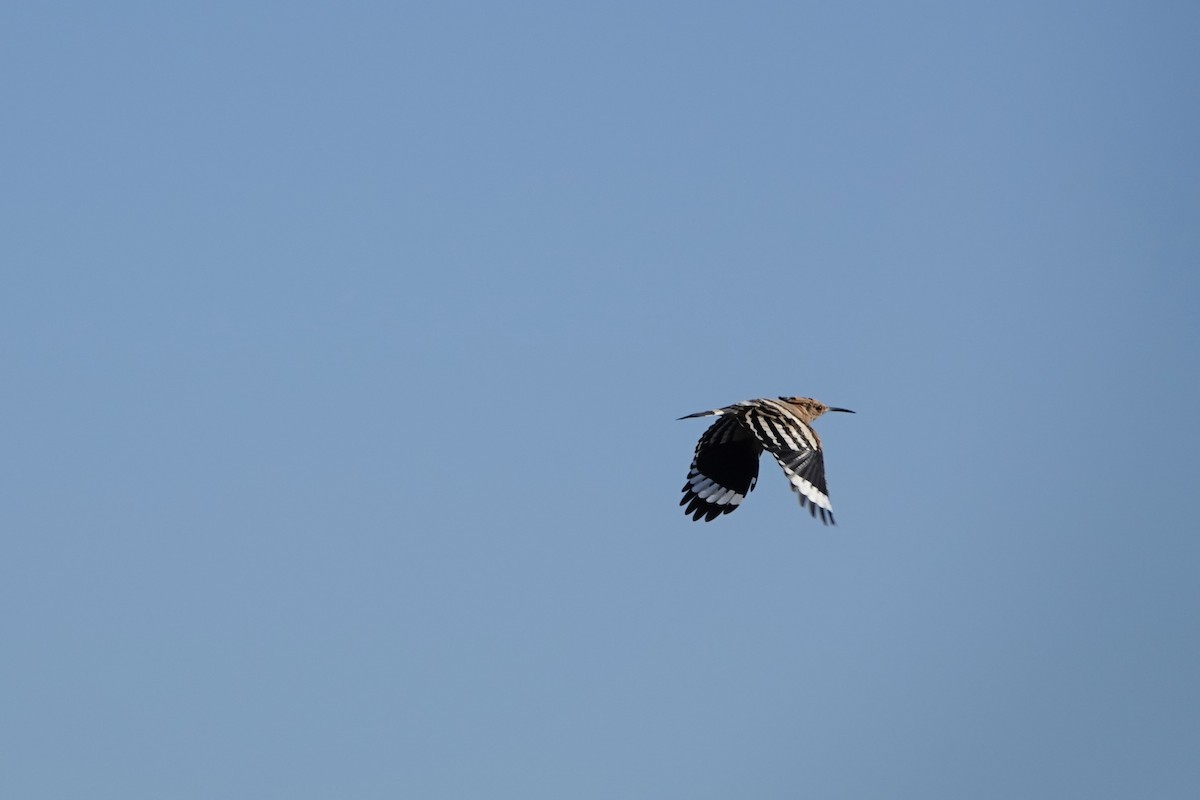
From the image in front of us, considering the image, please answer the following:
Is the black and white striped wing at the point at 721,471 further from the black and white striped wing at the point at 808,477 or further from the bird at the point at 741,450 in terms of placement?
the black and white striped wing at the point at 808,477

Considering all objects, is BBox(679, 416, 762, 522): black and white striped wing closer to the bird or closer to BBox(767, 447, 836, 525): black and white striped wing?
the bird

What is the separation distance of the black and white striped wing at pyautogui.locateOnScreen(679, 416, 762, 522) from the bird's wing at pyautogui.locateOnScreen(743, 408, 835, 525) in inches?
19.3

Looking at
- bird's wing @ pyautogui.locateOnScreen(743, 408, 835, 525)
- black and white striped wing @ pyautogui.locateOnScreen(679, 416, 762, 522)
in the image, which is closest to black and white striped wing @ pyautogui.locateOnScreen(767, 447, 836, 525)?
bird's wing @ pyautogui.locateOnScreen(743, 408, 835, 525)

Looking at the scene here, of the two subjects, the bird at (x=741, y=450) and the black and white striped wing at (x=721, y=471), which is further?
the black and white striped wing at (x=721, y=471)

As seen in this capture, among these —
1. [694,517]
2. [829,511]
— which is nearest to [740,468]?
[694,517]

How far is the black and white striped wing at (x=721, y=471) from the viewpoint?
18781 mm

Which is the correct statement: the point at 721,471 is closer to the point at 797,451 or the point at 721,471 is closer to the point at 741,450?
the point at 741,450

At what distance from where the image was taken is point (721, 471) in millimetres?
18922

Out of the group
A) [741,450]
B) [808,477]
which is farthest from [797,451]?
[741,450]

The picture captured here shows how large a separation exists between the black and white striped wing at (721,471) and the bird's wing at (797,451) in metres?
0.49

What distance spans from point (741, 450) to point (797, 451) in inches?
51.1

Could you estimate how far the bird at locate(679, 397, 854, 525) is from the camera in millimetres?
17656

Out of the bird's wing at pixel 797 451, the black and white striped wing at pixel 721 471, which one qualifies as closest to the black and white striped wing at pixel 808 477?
the bird's wing at pixel 797 451

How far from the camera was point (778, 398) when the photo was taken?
19828mm
